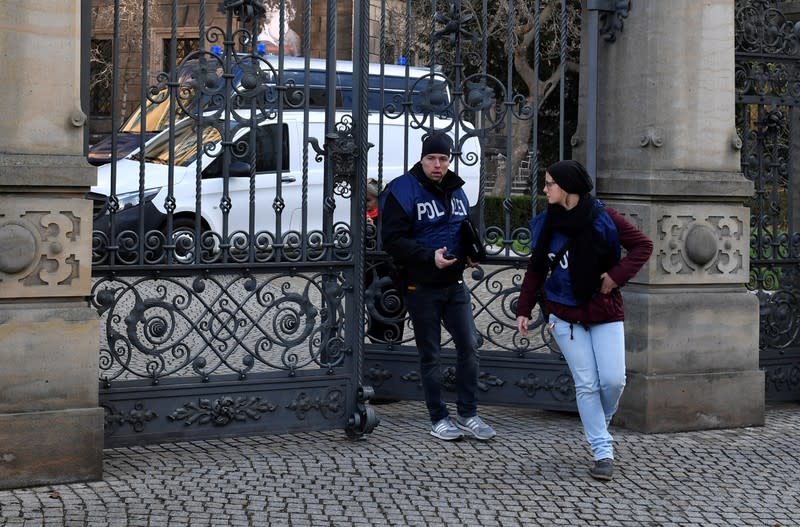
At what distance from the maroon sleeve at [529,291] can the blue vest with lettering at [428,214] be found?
2.44 feet

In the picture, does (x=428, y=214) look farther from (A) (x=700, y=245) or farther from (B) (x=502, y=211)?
(A) (x=700, y=245)

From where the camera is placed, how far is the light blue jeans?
6.85 metres

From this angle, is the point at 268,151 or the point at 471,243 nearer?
the point at 471,243

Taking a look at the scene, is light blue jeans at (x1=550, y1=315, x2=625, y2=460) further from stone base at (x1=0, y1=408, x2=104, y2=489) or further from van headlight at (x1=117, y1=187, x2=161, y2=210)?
van headlight at (x1=117, y1=187, x2=161, y2=210)

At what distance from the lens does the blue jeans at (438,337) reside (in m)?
7.75

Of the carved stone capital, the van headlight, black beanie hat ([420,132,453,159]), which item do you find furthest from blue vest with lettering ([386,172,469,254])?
the carved stone capital

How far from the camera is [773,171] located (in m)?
9.23

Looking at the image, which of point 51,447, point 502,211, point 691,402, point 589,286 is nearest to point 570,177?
point 589,286

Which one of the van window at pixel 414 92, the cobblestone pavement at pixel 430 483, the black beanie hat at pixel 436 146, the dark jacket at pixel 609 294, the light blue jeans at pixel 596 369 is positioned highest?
the van window at pixel 414 92

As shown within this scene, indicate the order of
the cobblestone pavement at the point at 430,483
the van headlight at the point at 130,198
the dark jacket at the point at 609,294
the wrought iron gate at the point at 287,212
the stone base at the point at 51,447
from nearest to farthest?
the cobblestone pavement at the point at 430,483 < the stone base at the point at 51,447 < the dark jacket at the point at 609,294 < the wrought iron gate at the point at 287,212 < the van headlight at the point at 130,198

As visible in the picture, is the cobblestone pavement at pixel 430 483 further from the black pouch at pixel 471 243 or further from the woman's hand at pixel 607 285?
the black pouch at pixel 471 243

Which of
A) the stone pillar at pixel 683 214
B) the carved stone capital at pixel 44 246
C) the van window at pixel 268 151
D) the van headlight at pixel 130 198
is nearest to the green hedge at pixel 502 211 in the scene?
the stone pillar at pixel 683 214

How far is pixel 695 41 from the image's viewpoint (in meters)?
8.32

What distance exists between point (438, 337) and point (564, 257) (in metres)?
1.22
